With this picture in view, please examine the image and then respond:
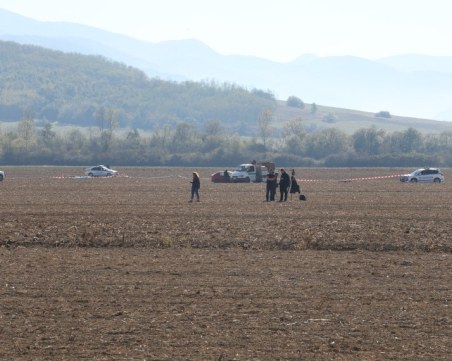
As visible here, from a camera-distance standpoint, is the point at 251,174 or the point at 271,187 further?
the point at 251,174

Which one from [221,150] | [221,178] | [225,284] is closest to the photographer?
[225,284]

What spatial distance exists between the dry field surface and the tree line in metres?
79.4

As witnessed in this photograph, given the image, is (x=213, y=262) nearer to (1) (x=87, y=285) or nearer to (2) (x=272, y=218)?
(1) (x=87, y=285)

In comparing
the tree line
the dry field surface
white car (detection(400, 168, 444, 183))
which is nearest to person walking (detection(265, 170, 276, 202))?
the dry field surface

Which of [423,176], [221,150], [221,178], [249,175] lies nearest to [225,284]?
[221,178]

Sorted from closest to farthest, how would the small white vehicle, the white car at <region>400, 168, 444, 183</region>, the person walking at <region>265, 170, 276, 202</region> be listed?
the person walking at <region>265, 170, 276, 202</region> → the small white vehicle → the white car at <region>400, 168, 444, 183</region>

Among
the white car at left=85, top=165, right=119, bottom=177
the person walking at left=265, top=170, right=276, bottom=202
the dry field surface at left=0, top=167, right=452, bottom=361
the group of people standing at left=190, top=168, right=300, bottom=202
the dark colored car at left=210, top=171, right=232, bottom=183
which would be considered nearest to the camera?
the dry field surface at left=0, top=167, right=452, bottom=361

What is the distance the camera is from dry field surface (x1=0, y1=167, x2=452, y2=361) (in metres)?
14.9

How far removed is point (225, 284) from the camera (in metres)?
20.1

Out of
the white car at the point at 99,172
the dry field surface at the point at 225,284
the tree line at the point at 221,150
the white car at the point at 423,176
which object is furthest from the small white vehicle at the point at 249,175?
the tree line at the point at 221,150

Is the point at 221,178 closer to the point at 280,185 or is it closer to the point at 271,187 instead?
the point at 271,187

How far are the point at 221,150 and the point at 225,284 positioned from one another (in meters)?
106

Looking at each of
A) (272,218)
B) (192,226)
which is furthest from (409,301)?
(272,218)

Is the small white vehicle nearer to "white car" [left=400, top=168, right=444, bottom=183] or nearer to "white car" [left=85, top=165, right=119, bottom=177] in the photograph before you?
"white car" [left=400, top=168, right=444, bottom=183]
